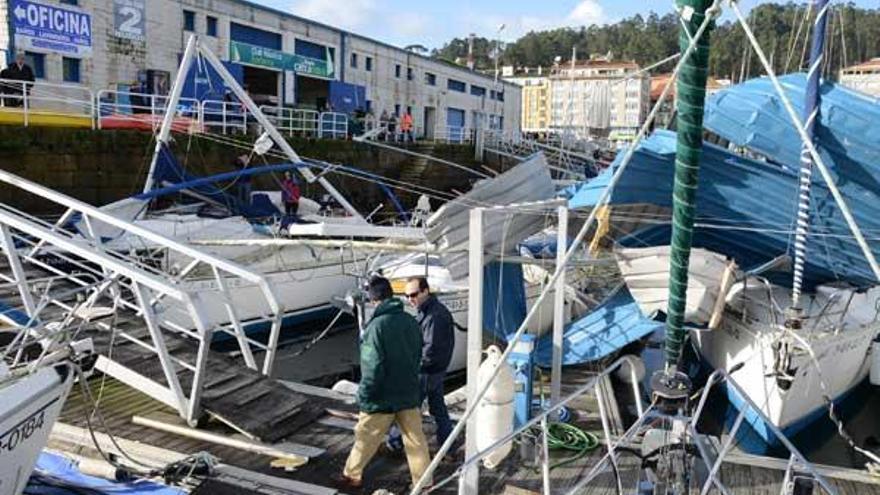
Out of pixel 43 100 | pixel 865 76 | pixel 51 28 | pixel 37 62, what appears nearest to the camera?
pixel 43 100

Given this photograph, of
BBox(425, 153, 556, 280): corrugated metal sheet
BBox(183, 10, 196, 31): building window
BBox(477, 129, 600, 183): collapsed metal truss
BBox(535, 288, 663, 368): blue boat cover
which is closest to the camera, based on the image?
BBox(425, 153, 556, 280): corrugated metal sheet

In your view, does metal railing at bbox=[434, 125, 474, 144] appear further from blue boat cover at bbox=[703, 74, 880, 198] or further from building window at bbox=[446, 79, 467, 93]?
blue boat cover at bbox=[703, 74, 880, 198]

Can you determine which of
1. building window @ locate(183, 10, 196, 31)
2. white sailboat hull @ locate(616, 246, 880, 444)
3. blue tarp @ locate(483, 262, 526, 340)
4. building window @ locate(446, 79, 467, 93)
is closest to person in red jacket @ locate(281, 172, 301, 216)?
blue tarp @ locate(483, 262, 526, 340)

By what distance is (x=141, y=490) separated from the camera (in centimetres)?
544

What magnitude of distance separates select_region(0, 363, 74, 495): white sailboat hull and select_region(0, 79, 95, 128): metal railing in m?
12.5

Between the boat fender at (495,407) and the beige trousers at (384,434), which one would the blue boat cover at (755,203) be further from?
the beige trousers at (384,434)

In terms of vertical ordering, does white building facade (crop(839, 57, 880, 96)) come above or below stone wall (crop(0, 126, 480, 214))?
above

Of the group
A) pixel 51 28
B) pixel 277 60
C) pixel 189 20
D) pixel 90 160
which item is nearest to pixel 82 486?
pixel 90 160

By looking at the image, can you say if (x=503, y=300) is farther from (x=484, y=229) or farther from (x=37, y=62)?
(x=37, y=62)

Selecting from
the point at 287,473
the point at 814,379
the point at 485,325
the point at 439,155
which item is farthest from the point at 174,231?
the point at 439,155

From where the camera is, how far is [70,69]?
2361 cm

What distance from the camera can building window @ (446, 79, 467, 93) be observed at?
167 ft

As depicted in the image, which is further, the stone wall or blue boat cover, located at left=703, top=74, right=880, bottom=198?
the stone wall

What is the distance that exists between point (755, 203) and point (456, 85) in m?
44.4
